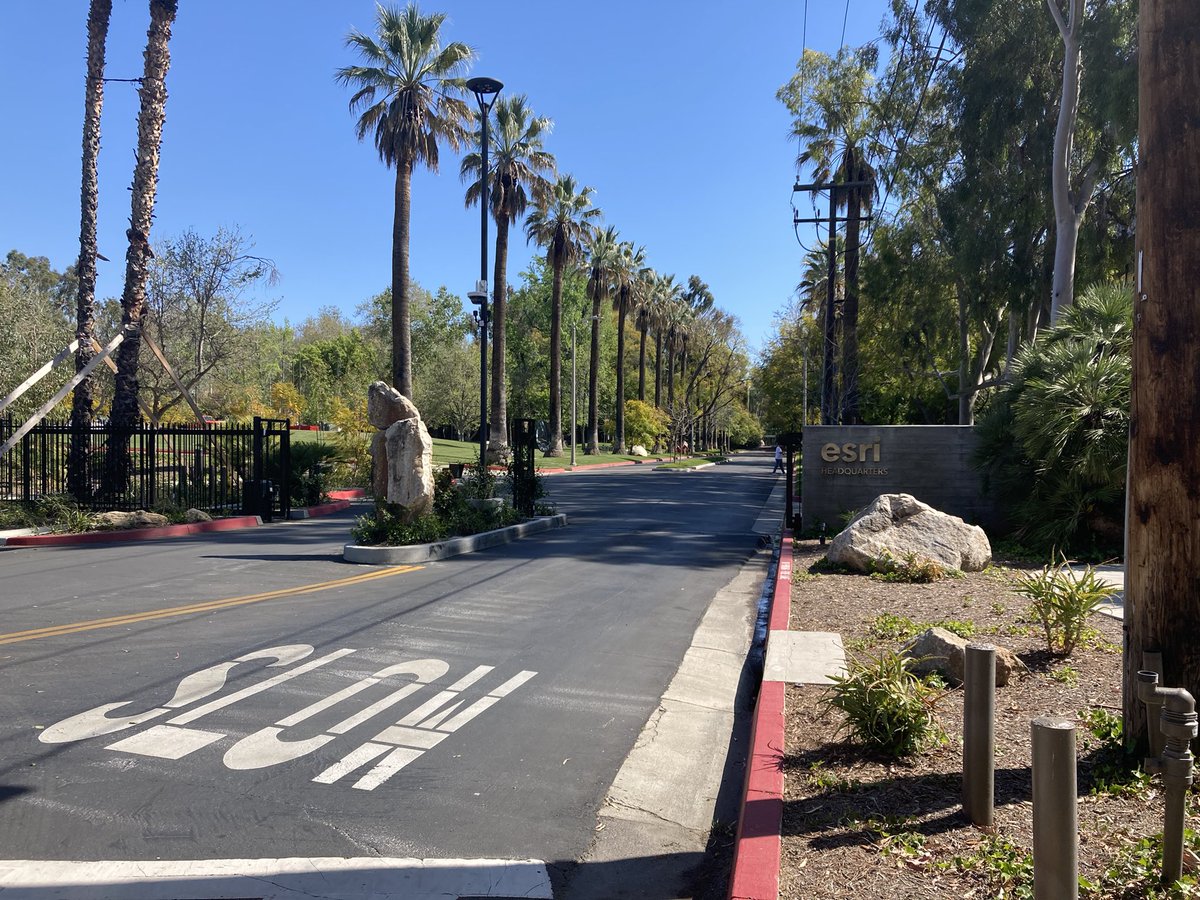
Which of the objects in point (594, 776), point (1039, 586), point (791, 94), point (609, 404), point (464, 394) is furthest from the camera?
point (609, 404)

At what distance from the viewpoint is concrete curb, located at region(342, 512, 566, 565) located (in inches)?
483

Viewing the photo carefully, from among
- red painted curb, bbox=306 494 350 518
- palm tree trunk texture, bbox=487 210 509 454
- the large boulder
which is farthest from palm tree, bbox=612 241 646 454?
the large boulder

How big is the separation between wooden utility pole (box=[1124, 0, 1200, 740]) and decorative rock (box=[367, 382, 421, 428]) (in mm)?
11045

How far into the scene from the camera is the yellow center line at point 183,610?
7645mm

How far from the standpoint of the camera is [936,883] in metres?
3.31

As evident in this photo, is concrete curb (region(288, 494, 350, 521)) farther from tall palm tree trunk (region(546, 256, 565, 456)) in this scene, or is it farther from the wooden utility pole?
tall palm tree trunk (region(546, 256, 565, 456))

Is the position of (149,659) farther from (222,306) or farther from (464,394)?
(464,394)

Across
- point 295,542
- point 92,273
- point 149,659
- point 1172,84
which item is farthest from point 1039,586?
point 92,273

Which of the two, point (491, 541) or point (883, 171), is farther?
point (883, 171)

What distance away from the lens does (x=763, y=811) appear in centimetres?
400

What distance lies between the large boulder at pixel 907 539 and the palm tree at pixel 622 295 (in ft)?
155

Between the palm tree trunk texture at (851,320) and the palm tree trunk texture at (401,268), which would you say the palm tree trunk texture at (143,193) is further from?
the palm tree trunk texture at (851,320)

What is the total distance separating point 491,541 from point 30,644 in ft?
25.8

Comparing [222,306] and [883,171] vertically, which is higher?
[883,171]
